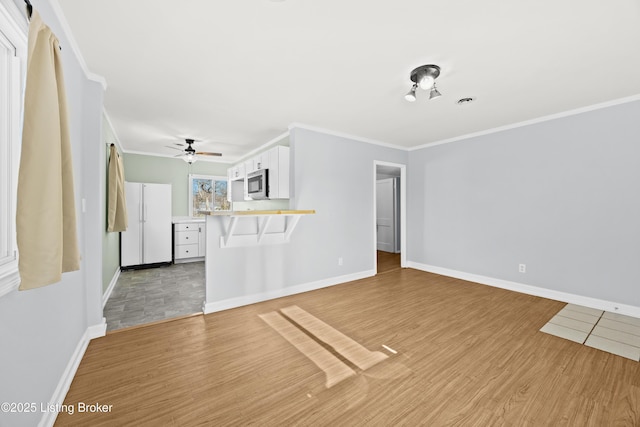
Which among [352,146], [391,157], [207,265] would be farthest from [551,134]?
[207,265]

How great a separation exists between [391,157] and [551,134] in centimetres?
225

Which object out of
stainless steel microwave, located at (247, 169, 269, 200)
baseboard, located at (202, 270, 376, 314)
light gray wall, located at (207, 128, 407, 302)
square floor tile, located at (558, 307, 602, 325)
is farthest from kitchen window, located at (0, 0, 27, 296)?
square floor tile, located at (558, 307, 602, 325)

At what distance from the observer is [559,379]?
6.12ft

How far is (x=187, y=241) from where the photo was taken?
5711 mm

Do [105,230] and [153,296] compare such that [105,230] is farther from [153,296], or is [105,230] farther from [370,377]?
[370,377]

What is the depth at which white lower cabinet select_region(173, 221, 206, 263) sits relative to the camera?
220 inches

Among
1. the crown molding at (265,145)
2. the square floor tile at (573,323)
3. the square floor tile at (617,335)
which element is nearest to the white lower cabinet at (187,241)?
the crown molding at (265,145)

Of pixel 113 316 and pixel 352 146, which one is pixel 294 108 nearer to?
pixel 352 146

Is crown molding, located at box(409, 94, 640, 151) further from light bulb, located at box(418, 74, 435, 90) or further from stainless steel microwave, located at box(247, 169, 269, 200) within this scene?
stainless steel microwave, located at box(247, 169, 269, 200)

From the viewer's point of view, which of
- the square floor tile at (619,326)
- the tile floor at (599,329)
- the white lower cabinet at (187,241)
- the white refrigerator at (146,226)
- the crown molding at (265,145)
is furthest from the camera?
the white lower cabinet at (187,241)

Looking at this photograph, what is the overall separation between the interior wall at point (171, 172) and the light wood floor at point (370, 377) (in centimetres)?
417

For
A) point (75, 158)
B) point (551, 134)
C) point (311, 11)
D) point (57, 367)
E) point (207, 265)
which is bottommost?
point (57, 367)

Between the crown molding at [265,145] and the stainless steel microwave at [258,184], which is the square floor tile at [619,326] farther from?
the crown molding at [265,145]

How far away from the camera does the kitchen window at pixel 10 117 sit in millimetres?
1102
